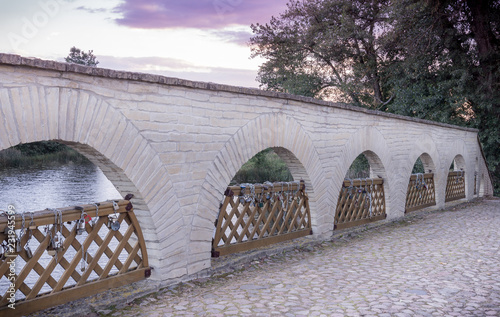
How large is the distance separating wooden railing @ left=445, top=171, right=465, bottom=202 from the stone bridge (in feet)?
19.9

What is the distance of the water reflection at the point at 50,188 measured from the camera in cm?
1262

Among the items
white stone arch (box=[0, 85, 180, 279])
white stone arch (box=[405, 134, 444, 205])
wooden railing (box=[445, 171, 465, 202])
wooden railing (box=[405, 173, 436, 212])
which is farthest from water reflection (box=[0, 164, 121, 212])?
wooden railing (box=[445, 171, 465, 202])

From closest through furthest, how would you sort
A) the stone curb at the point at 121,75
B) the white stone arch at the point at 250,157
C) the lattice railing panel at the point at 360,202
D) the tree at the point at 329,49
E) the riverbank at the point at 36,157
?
the stone curb at the point at 121,75
the white stone arch at the point at 250,157
the lattice railing panel at the point at 360,202
the tree at the point at 329,49
the riverbank at the point at 36,157

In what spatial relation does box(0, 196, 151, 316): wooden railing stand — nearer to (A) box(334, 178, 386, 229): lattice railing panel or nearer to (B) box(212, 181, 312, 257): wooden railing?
(B) box(212, 181, 312, 257): wooden railing

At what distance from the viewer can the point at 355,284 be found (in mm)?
4711

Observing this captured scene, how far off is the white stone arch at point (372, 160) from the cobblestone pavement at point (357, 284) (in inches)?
38.9

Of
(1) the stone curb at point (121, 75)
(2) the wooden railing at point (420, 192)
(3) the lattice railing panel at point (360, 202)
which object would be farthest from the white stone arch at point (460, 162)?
(1) the stone curb at point (121, 75)

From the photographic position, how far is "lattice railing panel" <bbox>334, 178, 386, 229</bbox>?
7.41 metres

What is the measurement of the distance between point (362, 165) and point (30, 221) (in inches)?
642

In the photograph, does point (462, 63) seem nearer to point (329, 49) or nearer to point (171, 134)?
point (329, 49)

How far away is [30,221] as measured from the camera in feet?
11.2

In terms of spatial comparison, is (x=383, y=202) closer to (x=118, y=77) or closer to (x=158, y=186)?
(x=158, y=186)

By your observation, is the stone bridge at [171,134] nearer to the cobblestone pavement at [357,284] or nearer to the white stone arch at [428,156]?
the cobblestone pavement at [357,284]

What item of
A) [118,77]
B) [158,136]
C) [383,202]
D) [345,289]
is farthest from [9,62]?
[383,202]
